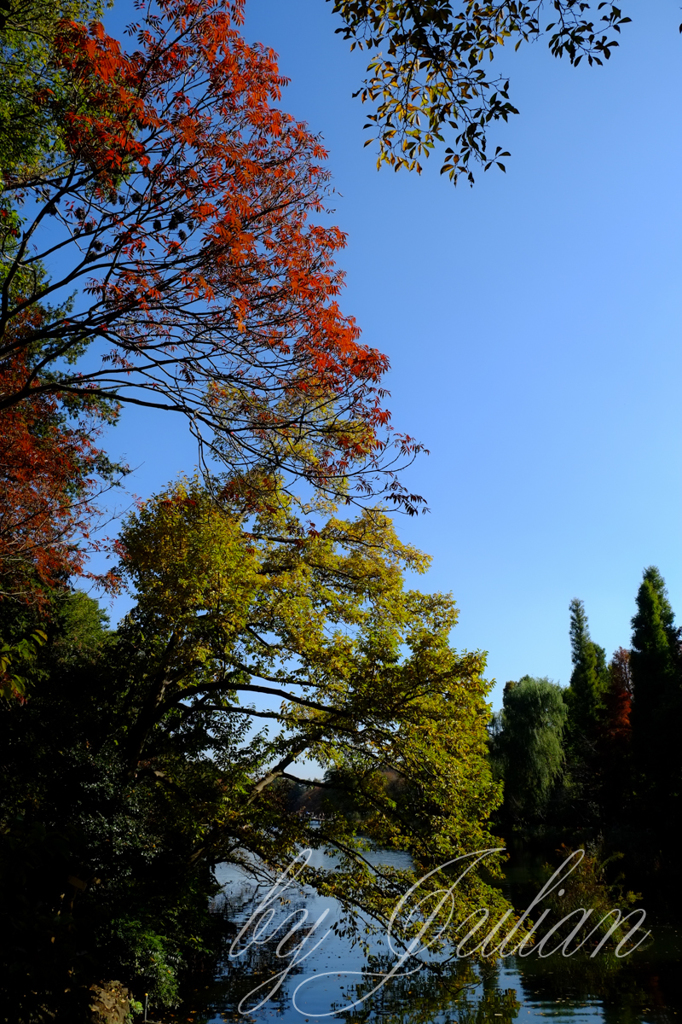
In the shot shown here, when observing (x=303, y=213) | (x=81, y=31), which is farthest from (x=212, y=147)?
(x=81, y=31)

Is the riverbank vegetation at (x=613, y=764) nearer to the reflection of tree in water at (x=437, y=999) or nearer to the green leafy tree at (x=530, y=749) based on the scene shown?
the green leafy tree at (x=530, y=749)

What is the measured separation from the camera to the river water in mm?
9305

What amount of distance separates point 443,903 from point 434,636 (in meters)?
3.47

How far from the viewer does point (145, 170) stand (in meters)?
5.00

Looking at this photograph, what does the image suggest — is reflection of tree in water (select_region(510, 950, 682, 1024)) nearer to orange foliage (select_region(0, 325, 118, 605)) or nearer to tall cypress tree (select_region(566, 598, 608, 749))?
orange foliage (select_region(0, 325, 118, 605))

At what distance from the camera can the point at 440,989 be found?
33.9 feet

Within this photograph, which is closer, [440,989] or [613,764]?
[440,989]

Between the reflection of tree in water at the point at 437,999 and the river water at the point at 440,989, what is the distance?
0.05 ft

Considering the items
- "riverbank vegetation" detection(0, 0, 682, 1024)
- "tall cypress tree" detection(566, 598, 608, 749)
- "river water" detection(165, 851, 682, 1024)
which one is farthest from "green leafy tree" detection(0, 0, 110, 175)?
"tall cypress tree" detection(566, 598, 608, 749)

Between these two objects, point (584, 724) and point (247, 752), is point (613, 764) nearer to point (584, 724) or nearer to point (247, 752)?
point (584, 724)

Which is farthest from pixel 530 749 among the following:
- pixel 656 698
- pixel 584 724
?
pixel 584 724

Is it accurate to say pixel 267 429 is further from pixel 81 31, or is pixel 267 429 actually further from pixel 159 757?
pixel 159 757

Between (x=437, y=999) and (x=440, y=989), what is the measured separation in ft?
1.15

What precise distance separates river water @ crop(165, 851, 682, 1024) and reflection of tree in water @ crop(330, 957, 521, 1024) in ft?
0.05
